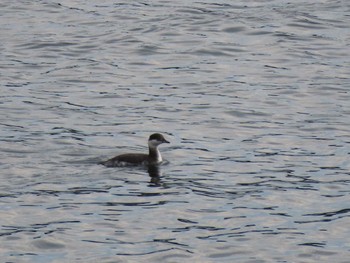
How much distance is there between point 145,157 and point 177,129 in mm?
2693

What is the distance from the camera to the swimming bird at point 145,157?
23203mm

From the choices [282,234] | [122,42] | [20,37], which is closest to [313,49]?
[122,42]

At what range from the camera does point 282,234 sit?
19672 millimetres

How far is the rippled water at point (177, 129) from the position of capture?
19562mm

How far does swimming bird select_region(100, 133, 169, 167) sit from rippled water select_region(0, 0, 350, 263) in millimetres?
172

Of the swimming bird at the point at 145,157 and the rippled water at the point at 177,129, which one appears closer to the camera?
the rippled water at the point at 177,129

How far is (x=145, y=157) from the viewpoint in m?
23.7

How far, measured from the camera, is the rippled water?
1956 cm

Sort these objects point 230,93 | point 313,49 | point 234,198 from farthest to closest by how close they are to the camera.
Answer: point 313,49
point 230,93
point 234,198

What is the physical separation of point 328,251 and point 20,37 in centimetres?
1824

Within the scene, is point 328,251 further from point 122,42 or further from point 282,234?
point 122,42

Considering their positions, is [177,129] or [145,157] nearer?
[145,157]

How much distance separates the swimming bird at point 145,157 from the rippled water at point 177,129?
17 cm

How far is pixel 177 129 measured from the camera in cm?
2630
